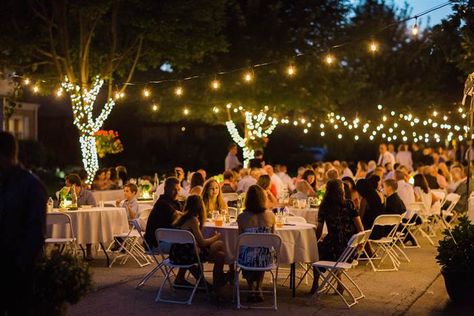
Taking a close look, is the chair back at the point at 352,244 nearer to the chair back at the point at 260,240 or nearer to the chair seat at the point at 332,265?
the chair seat at the point at 332,265

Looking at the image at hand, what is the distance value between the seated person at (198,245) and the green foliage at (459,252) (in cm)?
257

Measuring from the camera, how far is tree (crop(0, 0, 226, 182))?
20016 mm

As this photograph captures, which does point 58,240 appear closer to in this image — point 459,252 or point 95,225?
point 95,225

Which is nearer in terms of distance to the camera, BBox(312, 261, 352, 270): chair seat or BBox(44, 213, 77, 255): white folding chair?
BBox(312, 261, 352, 270): chair seat

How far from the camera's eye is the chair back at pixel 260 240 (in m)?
8.72

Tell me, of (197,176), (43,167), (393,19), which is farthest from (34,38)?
(393,19)

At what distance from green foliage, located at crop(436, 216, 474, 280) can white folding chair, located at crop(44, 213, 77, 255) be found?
483 cm

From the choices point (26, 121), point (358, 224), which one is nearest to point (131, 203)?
point (358, 224)

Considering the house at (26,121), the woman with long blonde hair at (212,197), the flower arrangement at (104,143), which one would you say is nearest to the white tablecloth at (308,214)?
the woman with long blonde hair at (212,197)

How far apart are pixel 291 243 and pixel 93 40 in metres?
14.5

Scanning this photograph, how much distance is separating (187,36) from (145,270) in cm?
1112

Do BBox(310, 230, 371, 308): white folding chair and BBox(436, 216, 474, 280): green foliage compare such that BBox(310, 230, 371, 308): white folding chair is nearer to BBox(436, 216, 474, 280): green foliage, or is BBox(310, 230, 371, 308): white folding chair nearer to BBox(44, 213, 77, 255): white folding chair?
BBox(436, 216, 474, 280): green foliage

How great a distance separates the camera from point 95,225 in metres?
11.8

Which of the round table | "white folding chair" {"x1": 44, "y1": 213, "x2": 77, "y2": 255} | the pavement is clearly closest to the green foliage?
the pavement
